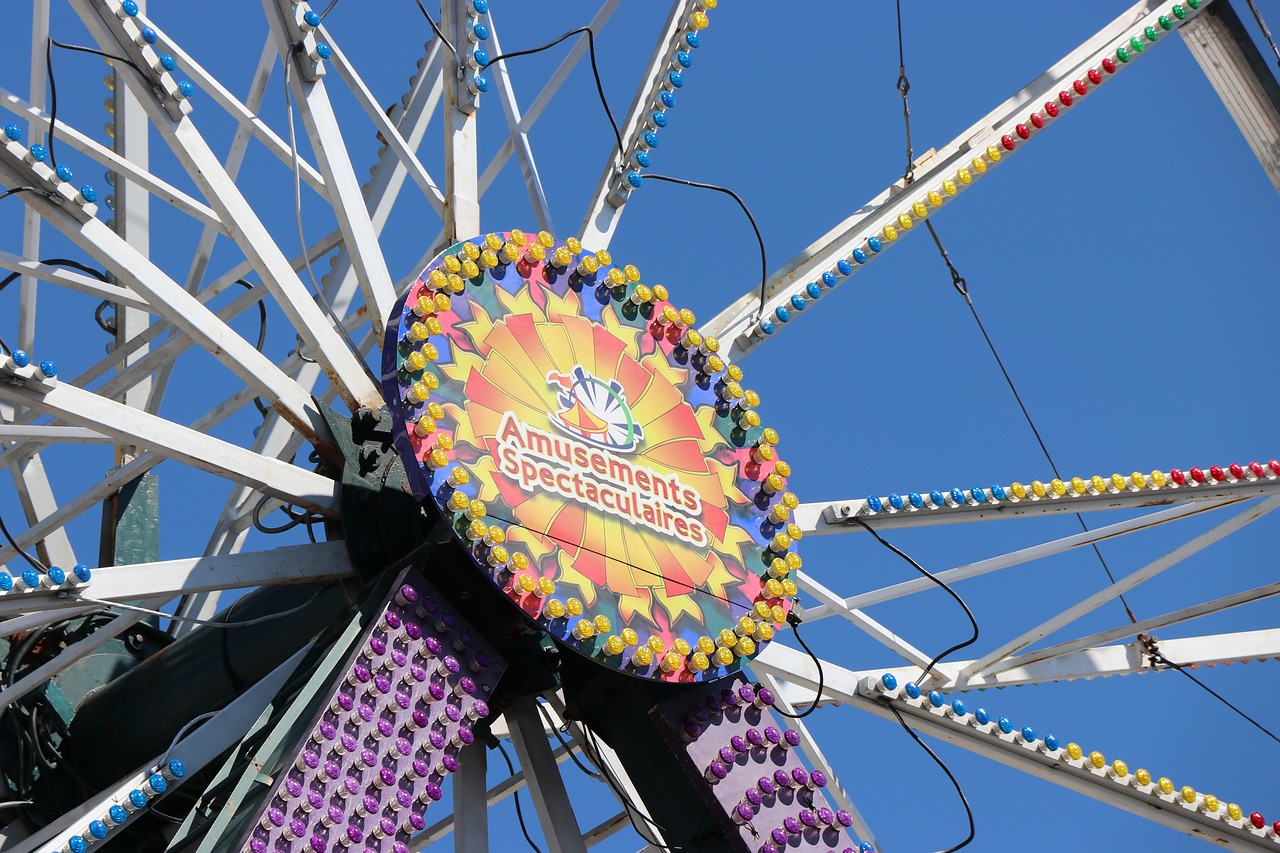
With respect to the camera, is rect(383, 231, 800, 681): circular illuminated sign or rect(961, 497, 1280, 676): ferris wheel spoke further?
rect(961, 497, 1280, 676): ferris wheel spoke

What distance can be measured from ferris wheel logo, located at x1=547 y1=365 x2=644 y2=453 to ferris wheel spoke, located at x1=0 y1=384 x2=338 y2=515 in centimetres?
143

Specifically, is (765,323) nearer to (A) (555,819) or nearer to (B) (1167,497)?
(B) (1167,497)

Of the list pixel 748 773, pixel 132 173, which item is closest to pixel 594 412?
pixel 748 773

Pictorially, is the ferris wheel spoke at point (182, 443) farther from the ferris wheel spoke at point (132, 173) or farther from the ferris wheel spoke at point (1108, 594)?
the ferris wheel spoke at point (1108, 594)

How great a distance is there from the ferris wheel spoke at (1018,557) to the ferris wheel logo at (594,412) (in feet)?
7.01

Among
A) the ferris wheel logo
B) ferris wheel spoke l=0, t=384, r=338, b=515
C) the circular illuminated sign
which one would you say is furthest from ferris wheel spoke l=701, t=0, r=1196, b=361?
ferris wheel spoke l=0, t=384, r=338, b=515

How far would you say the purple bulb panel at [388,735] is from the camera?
31.7 feet

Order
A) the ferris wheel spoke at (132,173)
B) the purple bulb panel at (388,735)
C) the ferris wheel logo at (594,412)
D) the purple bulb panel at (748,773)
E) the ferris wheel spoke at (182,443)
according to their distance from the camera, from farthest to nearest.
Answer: the ferris wheel spoke at (132,173) < the ferris wheel logo at (594,412) < the purple bulb panel at (748,773) < the ferris wheel spoke at (182,443) < the purple bulb panel at (388,735)

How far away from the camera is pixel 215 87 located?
12602 mm

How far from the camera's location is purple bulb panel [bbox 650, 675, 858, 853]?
10.9 m

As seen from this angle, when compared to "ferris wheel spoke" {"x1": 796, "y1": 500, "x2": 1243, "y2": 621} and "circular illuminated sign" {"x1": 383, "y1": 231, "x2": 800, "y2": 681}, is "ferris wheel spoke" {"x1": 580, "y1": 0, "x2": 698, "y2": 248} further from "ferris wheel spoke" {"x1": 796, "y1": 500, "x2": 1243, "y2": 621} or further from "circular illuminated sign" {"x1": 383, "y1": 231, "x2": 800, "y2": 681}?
"ferris wheel spoke" {"x1": 796, "y1": 500, "x2": 1243, "y2": 621}

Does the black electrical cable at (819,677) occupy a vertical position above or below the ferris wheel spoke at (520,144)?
below

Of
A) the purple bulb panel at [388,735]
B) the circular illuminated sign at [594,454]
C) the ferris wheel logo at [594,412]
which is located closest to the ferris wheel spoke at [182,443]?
the circular illuminated sign at [594,454]

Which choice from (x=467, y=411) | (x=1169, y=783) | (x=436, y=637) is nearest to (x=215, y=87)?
(x=467, y=411)
